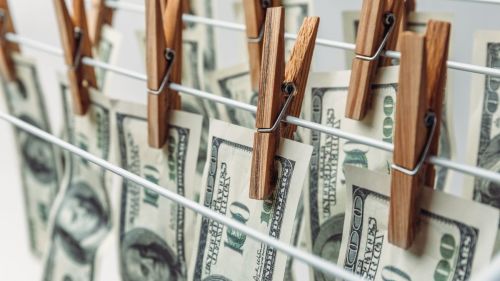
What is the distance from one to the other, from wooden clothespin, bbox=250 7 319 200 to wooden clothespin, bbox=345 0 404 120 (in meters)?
0.05

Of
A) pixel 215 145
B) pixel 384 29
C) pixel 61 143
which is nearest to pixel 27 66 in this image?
pixel 61 143

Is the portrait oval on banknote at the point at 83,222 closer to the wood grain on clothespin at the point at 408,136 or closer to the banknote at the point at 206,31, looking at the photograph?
the banknote at the point at 206,31

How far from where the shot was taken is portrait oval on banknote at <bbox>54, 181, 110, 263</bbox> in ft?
2.79

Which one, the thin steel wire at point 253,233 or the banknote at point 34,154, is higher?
the thin steel wire at point 253,233

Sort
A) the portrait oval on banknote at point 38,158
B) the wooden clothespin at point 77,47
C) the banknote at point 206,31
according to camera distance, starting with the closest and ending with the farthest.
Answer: the wooden clothespin at point 77,47 < the banknote at point 206,31 < the portrait oval on banknote at point 38,158

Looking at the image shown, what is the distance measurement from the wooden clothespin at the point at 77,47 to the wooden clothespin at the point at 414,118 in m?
0.44

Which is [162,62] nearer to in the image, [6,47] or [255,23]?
[255,23]

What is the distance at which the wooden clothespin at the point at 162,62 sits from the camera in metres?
0.62

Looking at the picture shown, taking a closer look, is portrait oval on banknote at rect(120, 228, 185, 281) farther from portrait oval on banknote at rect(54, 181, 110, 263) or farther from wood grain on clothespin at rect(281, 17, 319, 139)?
wood grain on clothespin at rect(281, 17, 319, 139)

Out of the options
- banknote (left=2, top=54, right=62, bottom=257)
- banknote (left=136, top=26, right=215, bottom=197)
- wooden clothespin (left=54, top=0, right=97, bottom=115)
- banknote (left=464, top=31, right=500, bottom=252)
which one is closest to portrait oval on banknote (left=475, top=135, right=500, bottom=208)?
banknote (left=464, top=31, right=500, bottom=252)

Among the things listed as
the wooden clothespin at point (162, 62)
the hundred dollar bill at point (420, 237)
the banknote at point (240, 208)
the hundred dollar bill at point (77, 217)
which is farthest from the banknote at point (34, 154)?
the hundred dollar bill at point (420, 237)

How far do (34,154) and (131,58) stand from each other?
0.34m

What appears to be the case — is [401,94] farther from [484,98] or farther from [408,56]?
[484,98]

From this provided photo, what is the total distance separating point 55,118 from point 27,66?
50 cm
